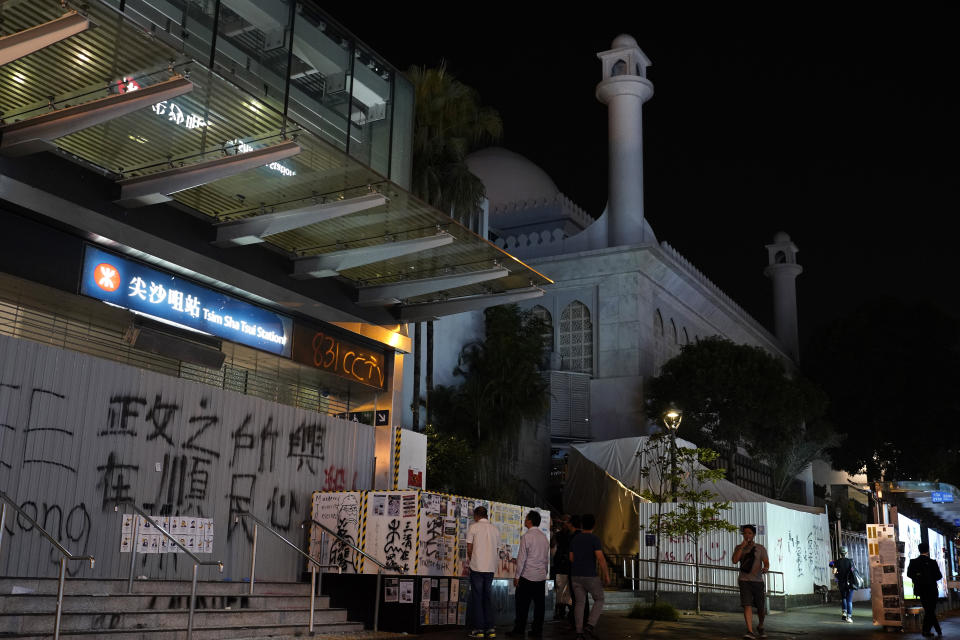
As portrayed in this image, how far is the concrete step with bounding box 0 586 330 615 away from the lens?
10758 millimetres

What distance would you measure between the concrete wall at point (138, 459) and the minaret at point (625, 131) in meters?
28.5

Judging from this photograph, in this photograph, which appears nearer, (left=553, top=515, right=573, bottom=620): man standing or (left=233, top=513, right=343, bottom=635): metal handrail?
(left=233, top=513, right=343, bottom=635): metal handrail

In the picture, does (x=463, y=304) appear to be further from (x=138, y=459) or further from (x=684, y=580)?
(x=684, y=580)

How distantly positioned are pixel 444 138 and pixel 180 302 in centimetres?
1448

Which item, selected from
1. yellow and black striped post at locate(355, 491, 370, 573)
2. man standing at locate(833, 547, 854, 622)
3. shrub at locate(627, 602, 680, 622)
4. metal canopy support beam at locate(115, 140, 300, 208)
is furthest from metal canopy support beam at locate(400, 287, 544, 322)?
man standing at locate(833, 547, 854, 622)

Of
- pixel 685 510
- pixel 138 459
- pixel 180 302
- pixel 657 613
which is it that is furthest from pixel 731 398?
pixel 138 459

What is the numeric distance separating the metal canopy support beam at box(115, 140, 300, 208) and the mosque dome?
121ft

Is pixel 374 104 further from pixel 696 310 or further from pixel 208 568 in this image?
pixel 696 310

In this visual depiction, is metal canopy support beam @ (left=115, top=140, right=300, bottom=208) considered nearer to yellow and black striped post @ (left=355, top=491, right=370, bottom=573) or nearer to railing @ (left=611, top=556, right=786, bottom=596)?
yellow and black striped post @ (left=355, top=491, right=370, bottom=573)

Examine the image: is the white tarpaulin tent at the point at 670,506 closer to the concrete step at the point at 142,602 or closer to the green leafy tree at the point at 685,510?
the green leafy tree at the point at 685,510

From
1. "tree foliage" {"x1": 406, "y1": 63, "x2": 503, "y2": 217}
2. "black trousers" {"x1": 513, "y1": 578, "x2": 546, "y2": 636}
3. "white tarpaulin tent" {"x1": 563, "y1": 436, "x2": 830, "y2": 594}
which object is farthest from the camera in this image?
"tree foliage" {"x1": 406, "y1": 63, "x2": 503, "y2": 217}

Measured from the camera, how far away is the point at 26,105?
1166 cm

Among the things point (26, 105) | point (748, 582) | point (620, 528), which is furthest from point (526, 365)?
point (26, 105)

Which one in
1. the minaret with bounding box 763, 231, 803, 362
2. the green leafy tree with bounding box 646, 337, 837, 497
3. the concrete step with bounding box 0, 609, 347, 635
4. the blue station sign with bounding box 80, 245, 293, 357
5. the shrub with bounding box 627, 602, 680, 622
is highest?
the minaret with bounding box 763, 231, 803, 362
